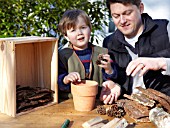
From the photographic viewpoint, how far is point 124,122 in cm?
113

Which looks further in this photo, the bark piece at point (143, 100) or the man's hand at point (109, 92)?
the man's hand at point (109, 92)

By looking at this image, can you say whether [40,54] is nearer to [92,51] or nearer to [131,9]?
[92,51]

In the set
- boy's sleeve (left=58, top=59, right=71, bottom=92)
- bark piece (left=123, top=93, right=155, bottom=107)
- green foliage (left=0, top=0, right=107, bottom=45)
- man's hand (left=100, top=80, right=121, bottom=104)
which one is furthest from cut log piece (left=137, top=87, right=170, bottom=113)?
green foliage (left=0, top=0, right=107, bottom=45)

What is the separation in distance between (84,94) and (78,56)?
0.29 meters

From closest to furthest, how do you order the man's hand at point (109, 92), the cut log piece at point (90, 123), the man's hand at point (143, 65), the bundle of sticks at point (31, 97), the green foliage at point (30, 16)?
1. the cut log piece at point (90, 123)
2. the man's hand at point (143, 65)
3. the bundle of sticks at point (31, 97)
4. the man's hand at point (109, 92)
5. the green foliage at point (30, 16)

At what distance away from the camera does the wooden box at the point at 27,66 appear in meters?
1.29

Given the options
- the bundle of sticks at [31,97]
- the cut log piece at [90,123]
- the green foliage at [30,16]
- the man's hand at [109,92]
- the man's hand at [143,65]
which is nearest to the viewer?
the cut log piece at [90,123]

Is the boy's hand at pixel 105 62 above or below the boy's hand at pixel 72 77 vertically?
above

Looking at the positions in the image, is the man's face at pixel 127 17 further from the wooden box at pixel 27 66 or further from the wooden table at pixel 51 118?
the wooden table at pixel 51 118

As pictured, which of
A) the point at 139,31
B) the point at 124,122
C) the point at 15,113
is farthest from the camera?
the point at 139,31

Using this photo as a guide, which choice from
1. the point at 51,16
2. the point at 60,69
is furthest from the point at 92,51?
the point at 51,16

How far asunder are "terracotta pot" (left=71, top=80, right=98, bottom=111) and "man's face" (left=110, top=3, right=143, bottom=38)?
37cm

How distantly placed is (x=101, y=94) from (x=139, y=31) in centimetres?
42


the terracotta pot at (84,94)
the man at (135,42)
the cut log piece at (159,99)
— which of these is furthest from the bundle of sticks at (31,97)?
the cut log piece at (159,99)
